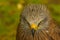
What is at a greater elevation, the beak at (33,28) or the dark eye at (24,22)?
the dark eye at (24,22)

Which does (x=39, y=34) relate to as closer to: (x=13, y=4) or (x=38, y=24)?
(x=38, y=24)

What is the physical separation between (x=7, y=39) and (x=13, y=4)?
4.67ft

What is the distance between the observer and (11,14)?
850 centimetres

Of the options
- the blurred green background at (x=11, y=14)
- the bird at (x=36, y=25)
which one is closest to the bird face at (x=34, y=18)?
the bird at (x=36, y=25)

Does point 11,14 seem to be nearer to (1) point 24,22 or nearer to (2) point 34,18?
(1) point 24,22

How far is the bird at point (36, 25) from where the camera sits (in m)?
5.08

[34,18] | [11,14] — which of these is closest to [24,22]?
[34,18]

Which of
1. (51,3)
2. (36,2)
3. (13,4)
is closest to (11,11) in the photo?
(13,4)

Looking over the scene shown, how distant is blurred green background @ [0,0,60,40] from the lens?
7871mm

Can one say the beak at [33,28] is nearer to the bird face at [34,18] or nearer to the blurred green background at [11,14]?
the bird face at [34,18]

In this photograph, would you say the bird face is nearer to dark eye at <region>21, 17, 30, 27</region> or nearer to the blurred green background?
dark eye at <region>21, 17, 30, 27</region>

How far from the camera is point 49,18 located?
17.5 feet

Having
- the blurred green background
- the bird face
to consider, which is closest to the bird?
the bird face

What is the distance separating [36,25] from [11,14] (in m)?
3.52
